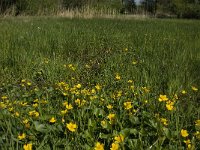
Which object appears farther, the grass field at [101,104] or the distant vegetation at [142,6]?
the distant vegetation at [142,6]

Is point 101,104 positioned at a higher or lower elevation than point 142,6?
lower

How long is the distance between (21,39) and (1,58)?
1.47 meters

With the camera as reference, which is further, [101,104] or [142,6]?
[142,6]

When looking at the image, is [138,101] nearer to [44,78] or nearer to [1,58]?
[44,78]

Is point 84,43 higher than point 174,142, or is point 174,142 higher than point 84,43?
point 84,43

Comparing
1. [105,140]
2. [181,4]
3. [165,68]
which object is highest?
[181,4]

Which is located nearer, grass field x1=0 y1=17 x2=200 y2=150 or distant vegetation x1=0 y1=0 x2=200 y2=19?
grass field x1=0 y1=17 x2=200 y2=150

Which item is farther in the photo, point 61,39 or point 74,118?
point 61,39

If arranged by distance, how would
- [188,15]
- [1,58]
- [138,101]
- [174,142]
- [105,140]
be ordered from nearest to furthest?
1. [174,142]
2. [105,140]
3. [138,101]
4. [1,58]
5. [188,15]

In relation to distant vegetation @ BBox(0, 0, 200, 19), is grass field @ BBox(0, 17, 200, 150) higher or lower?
lower

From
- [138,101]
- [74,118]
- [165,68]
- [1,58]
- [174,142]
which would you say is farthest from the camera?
[1,58]

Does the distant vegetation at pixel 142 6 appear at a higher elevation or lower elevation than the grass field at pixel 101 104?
higher

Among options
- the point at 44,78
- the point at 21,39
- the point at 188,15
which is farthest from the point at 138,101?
the point at 188,15

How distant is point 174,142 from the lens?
1.63 meters
